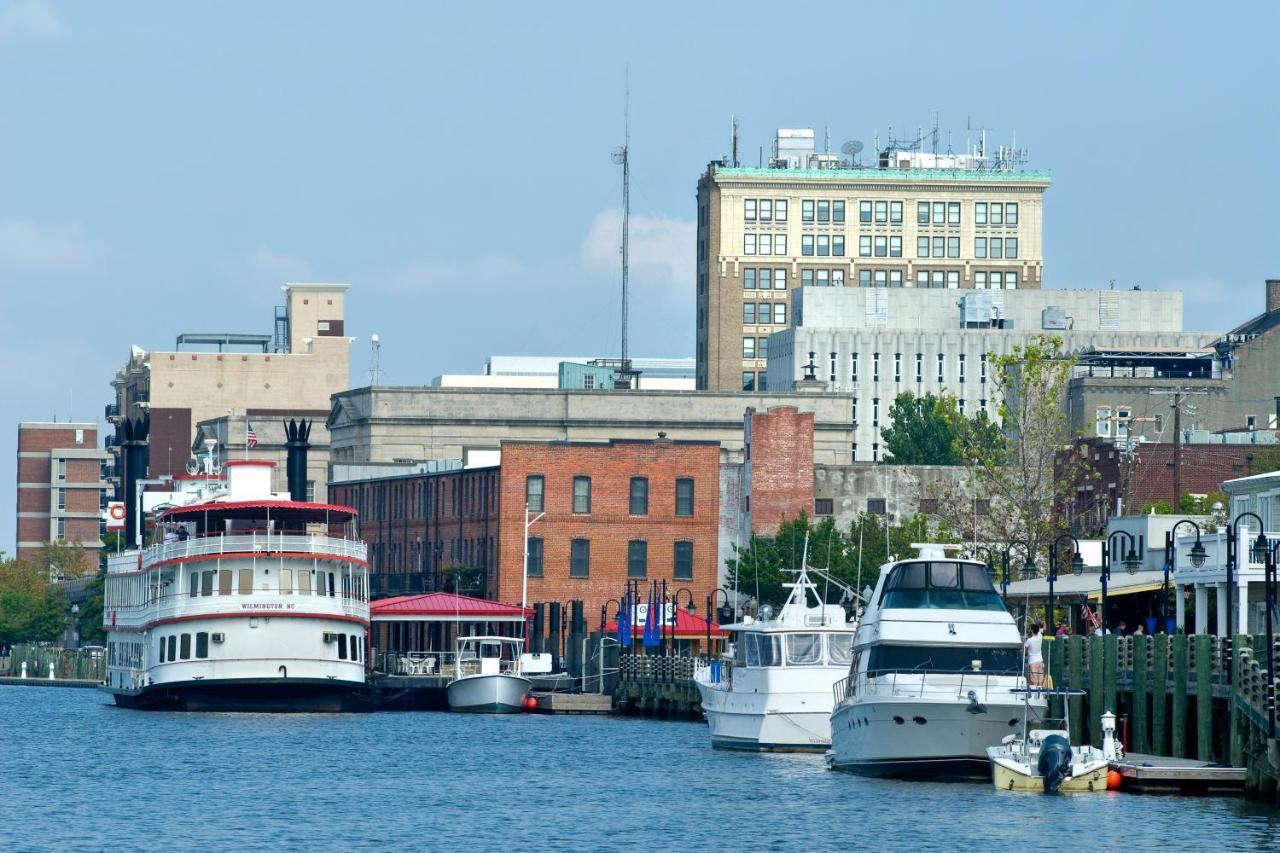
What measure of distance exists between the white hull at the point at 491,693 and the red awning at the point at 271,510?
406 inches

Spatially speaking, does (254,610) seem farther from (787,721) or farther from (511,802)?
(511,802)

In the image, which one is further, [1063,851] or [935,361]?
[935,361]

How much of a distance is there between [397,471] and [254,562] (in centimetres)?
5822

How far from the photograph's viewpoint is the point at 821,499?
129m

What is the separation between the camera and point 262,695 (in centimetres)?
8906

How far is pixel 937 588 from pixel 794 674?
461 inches

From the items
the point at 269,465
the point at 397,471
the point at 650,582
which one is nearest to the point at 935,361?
the point at 397,471

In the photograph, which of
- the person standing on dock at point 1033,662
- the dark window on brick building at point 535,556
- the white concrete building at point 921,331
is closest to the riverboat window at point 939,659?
the person standing on dock at point 1033,662

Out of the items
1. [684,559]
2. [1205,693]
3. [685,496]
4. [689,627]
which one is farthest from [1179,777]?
[684,559]

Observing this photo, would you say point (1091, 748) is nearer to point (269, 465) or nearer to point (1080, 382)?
point (269, 465)

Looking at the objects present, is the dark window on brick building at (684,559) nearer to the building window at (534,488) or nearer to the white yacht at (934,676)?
the building window at (534,488)

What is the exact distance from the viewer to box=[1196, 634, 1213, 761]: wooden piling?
54.9 metres

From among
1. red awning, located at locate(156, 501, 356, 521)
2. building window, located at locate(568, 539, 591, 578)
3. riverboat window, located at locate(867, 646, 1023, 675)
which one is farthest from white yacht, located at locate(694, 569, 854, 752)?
building window, located at locate(568, 539, 591, 578)

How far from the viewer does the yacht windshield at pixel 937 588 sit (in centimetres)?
5866
